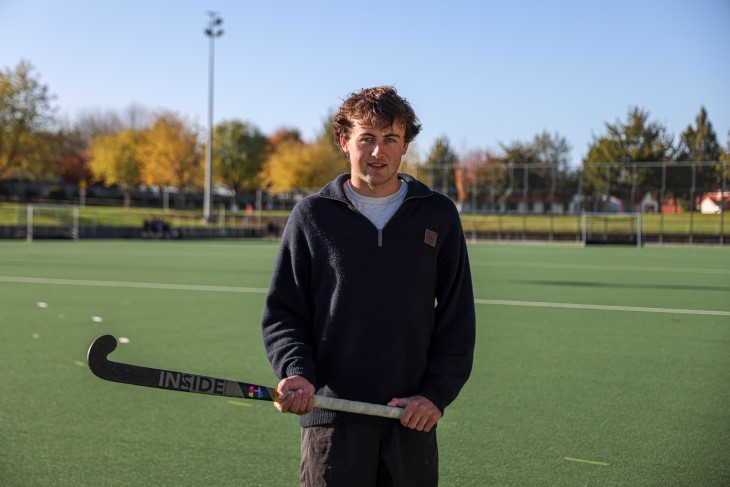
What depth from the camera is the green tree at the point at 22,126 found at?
152ft

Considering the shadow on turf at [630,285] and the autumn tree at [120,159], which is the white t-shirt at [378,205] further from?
the autumn tree at [120,159]

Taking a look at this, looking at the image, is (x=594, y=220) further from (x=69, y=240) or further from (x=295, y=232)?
(x=295, y=232)

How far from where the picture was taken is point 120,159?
66.9 meters

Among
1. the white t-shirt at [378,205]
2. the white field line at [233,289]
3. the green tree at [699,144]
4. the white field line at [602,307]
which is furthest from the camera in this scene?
the green tree at [699,144]

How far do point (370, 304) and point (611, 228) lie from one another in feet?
129

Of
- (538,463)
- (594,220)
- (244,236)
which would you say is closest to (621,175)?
(594,220)

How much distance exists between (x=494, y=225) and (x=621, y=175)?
7.30m

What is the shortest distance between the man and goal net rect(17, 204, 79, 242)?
3525cm

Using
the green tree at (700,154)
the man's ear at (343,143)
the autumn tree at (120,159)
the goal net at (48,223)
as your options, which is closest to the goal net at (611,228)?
the green tree at (700,154)

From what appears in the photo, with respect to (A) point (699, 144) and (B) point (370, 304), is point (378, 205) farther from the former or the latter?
(A) point (699, 144)

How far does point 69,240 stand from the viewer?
1438 inches

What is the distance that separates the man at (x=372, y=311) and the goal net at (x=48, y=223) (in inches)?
1388

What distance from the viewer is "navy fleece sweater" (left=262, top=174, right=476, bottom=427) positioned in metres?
2.47

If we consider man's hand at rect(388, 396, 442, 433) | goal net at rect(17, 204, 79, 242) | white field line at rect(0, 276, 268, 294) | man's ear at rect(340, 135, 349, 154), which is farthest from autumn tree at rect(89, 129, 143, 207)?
man's hand at rect(388, 396, 442, 433)
